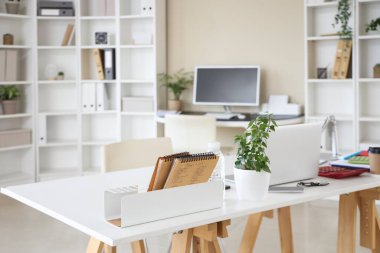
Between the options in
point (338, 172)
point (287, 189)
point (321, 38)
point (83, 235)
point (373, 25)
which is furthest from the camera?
point (321, 38)

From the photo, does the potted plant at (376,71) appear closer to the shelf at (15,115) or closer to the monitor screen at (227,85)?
the monitor screen at (227,85)

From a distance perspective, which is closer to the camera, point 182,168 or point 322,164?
point 182,168

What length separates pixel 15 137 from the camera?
5469 mm

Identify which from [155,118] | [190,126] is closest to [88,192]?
[190,126]

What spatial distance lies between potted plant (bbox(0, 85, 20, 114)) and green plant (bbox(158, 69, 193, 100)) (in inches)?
53.7

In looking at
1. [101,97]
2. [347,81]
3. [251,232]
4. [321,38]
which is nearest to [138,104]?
[101,97]

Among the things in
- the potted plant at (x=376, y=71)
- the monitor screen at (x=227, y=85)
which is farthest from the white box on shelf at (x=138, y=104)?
the potted plant at (x=376, y=71)

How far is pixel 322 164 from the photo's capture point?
9.27 feet

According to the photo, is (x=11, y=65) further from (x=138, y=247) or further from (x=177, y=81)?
(x=138, y=247)

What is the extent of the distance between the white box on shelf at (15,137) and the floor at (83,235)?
752 mm

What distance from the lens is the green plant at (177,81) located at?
18.6 feet

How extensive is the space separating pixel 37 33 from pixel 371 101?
3.15m

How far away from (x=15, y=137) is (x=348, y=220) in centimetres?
361

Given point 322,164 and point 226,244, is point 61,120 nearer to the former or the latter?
point 226,244
